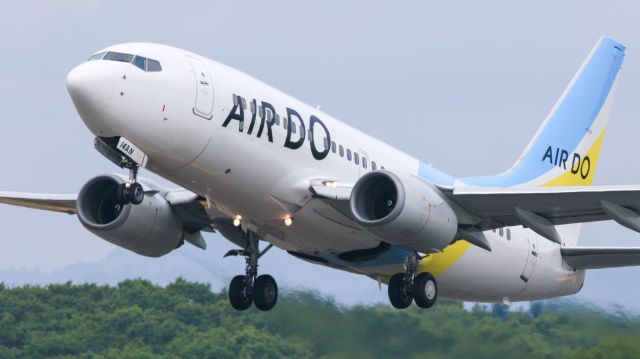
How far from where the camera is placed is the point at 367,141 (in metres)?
40.7

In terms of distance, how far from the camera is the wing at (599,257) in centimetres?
4234

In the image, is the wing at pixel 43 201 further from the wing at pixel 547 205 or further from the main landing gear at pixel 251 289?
the wing at pixel 547 205

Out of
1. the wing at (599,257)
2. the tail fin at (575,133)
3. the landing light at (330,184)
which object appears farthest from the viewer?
the tail fin at (575,133)

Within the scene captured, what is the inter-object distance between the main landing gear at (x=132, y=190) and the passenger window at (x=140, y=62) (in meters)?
2.11

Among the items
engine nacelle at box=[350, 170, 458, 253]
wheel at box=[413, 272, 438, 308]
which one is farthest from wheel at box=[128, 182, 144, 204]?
wheel at box=[413, 272, 438, 308]

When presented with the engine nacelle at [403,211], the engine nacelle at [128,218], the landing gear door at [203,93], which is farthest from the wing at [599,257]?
the landing gear door at [203,93]

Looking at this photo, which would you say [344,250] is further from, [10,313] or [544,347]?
[10,313]

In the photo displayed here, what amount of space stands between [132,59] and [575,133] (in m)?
17.0

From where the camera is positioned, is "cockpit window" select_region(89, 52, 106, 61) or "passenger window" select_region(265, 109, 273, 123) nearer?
"cockpit window" select_region(89, 52, 106, 61)

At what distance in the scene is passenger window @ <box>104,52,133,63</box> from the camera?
1403 inches

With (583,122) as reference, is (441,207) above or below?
below

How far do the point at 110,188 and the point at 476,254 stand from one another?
9270 millimetres

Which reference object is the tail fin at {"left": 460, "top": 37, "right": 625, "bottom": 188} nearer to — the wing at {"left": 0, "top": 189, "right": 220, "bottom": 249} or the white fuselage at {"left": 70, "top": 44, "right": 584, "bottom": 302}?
the white fuselage at {"left": 70, "top": 44, "right": 584, "bottom": 302}

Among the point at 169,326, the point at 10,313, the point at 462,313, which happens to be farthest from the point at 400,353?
the point at 10,313
